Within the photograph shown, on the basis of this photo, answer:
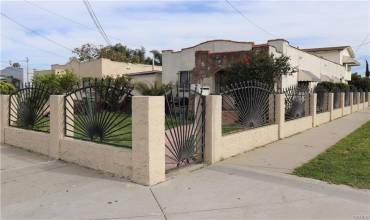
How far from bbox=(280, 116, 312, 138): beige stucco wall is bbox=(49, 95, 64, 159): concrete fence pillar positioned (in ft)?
21.5

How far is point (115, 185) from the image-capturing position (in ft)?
20.3

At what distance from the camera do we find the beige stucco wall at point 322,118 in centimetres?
1647

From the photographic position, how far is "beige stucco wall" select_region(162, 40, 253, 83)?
2330 centimetres

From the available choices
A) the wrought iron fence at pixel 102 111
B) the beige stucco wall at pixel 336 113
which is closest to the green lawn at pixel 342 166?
the wrought iron fence at pixel 102 111

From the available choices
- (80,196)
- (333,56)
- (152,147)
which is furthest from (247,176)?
(333,56)

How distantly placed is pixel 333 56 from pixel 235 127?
37085mm

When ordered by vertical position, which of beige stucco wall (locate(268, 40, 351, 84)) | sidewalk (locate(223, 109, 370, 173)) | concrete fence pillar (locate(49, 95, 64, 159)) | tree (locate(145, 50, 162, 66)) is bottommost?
sidewalk (locate(223, 109, 370, 173))

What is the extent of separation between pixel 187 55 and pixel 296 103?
12525 mm

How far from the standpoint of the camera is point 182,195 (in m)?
5.73

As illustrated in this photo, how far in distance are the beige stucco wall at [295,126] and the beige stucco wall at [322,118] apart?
1.39 m

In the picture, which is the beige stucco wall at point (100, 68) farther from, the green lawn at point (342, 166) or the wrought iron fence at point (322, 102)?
the green lawn at point (342, 166)

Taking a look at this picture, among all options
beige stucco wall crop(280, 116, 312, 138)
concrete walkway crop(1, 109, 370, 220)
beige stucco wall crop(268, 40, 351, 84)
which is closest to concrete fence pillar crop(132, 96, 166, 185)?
concrete walkway crop(1, 109, 370, 220)

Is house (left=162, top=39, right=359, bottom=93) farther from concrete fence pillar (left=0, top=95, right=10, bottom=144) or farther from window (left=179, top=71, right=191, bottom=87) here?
concrete fence pillar (left=0, top=95, right=10, bottom=144)

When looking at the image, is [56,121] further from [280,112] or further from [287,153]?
[280,112]
